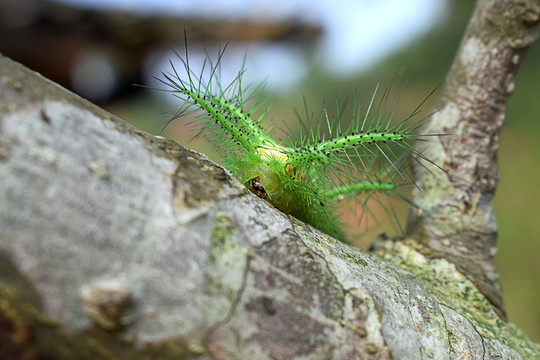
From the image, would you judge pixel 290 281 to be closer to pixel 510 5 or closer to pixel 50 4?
pixel 510 5

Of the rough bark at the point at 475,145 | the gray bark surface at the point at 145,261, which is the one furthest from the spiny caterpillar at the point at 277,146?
the rough bark at the point at 475,145

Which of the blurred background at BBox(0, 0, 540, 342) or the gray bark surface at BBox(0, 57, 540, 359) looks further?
the blurred background at BBox(0, 0, 540, 342)

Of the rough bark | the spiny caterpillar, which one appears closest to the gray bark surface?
the spiny caterpillar

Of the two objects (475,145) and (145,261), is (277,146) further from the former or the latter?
(475,145)

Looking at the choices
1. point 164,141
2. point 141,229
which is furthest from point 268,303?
point 164,141

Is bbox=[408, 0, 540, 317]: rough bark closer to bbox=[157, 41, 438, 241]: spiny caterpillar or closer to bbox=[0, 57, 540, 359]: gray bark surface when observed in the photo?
bbox=[157, 41, 438, 241]: spiny caterpillar

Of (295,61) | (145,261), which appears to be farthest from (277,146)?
(295,61)
